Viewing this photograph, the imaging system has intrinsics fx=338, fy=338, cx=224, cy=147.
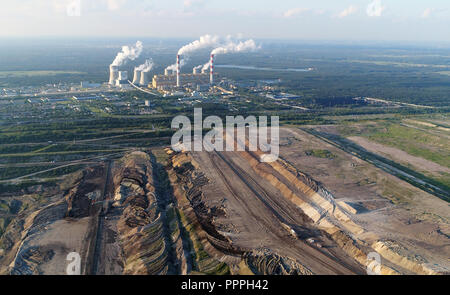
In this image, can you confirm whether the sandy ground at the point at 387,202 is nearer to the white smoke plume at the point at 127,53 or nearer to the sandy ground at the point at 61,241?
the sandy ground at the point at 61,241

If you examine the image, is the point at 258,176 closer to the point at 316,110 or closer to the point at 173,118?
the point at 173,118

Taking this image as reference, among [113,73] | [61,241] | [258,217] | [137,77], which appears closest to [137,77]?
[137,77]

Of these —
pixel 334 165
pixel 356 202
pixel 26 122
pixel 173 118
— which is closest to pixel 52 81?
pixel 26 122

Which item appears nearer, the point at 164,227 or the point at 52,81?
the point at 164,227
